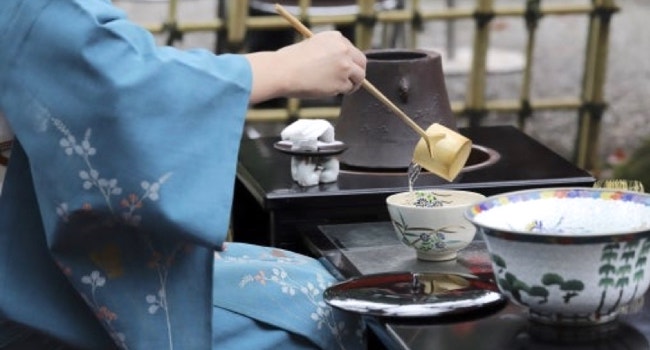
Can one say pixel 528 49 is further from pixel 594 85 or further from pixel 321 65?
pixel 321 65

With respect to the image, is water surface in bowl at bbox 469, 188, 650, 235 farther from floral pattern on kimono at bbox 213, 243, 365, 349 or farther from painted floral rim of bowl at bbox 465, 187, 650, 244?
floral pattern on kimono at bbox 213, 243, 365, 349

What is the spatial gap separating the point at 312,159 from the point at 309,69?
18.9 inches

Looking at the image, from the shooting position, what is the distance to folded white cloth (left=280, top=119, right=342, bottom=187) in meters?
2.81

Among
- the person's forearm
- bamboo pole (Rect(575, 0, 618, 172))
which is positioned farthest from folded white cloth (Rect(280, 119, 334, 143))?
bamboo pole (Rect(575, 0, 618, 172))

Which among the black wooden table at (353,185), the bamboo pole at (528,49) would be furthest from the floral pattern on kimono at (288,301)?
the bamboo pole at (528,49)

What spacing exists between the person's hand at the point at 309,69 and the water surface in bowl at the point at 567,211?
39cm

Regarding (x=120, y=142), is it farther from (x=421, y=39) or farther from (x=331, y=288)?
(x=421, y=39)

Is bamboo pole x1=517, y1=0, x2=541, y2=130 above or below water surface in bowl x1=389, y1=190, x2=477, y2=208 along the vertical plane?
below

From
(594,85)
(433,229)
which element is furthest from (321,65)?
(594,85)

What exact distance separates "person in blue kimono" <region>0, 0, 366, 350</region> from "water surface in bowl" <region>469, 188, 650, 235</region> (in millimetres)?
390

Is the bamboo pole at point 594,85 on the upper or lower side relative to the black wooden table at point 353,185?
lower

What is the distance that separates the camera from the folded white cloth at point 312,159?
281 centimetres

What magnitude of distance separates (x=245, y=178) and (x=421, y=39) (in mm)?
6332

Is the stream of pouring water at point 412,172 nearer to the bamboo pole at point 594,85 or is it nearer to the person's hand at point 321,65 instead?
the person's hand at point 321,65
